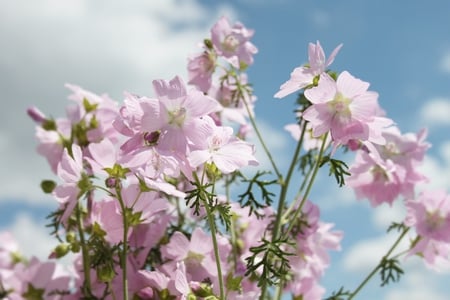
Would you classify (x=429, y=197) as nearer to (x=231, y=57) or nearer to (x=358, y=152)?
(x=358, y=152)

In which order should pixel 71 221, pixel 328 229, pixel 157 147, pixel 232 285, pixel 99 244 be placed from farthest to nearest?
pixel 328 229
pixel 71 221
pixel 99 244
pixel 232 285
pixel 157 147

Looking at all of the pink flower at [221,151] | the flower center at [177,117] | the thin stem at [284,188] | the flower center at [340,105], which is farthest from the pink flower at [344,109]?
the thin stem at [284,188]

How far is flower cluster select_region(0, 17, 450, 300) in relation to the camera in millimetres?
1433

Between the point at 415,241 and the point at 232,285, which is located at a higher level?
the point at 415,241

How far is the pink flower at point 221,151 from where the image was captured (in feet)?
4.59

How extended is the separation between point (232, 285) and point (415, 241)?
0.89 m

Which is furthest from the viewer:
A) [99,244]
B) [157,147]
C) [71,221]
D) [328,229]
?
[328,229]

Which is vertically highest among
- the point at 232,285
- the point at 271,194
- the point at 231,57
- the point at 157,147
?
the point at 231,57

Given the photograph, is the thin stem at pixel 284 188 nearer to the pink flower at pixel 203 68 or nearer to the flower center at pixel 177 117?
the pink flower at pixel 203 68

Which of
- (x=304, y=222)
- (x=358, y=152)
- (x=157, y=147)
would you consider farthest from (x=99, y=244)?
(x=358, y=152)

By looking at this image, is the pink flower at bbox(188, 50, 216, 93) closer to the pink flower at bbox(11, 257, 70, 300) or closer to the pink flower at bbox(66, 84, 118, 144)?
the pink flower at bbox(66, 84, 118, 144)

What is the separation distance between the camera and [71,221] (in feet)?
6.54

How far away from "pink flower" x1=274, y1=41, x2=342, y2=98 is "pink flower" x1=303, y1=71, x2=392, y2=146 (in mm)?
42

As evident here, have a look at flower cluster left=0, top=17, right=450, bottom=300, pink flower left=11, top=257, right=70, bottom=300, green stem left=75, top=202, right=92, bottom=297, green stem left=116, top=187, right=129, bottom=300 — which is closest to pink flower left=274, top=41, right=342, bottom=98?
flower cluster left=0, top=17, right=450, bottom=300
